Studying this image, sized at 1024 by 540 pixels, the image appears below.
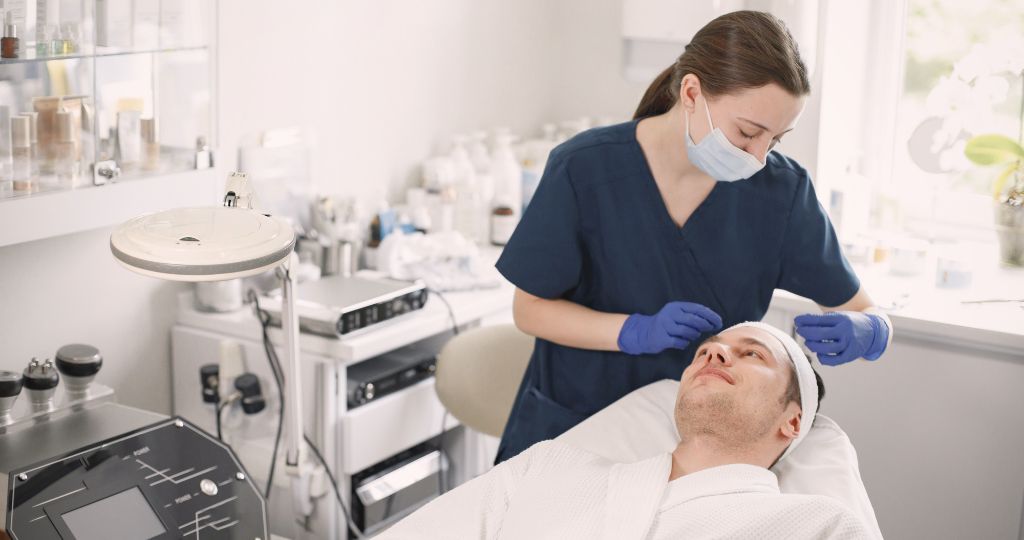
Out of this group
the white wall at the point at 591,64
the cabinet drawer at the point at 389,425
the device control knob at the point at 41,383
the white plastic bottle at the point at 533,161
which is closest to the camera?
the device control knob at the point at 41,383

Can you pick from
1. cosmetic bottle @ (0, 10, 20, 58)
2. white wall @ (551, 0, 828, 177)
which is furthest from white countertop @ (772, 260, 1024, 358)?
cosmetic bottle @ (0, 10, 20, 58)

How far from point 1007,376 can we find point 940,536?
1.22 feet

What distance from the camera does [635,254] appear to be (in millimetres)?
1800

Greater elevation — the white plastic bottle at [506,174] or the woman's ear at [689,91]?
the woman's ear at [689,91]

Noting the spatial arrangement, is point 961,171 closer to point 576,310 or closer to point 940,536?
point 940,536

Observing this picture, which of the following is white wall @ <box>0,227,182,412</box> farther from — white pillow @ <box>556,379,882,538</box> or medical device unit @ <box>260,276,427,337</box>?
white pillow @ <box>556,379,882,538</box>

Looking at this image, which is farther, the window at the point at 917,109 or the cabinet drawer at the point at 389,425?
the window at the point at 917,109

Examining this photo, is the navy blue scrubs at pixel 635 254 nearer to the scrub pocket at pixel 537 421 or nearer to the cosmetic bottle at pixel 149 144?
the scrub pocket at pixel 537 421

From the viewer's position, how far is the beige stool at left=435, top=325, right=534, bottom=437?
2.29 meters

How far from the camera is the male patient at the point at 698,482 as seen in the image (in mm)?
1524

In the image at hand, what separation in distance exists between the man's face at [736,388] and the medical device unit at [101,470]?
705mm

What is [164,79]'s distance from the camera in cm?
202

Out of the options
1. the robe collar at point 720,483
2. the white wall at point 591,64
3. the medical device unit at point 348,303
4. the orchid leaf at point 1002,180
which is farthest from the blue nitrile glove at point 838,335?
the white wall at point 591,64

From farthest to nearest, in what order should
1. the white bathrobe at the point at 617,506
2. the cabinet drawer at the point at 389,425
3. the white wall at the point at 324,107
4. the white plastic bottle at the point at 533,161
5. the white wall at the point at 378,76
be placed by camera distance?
the white plastic bottle at the point at 533,161
the white wall at the point at 378,76
the cabinet drawer at the point at 389,425
the white wall at the point at 324,107
the white bathrobe at the point at 617,506
